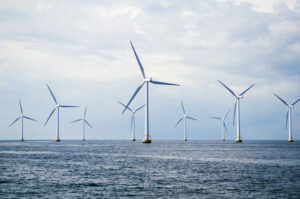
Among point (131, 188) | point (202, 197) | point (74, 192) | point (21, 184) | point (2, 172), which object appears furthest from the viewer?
point (2, 172)

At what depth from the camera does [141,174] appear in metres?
58.4

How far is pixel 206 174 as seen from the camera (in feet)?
191

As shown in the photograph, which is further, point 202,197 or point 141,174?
point 141,174

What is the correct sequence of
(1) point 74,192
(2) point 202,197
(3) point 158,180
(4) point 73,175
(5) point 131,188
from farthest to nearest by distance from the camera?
1. (4) point 73,175
2. (3) point 158,180
3. (5) point 131,188
4. (1) point 74,192
5. (2) point 202,197

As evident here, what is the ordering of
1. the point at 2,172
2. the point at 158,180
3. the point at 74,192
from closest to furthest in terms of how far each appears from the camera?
the point at 74,192 → the point at 158,180 → the point at 2,172

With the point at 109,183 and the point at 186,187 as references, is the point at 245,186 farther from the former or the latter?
the point at 109,183

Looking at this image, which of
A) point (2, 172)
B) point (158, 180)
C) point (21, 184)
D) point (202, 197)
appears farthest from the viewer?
point (2, 172)

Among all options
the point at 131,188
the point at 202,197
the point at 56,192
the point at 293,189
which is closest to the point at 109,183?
the point at 131,188

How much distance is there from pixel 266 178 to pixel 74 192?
88.1ft

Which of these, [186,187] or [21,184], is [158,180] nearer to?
[186,187]

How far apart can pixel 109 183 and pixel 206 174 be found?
16.6 metres

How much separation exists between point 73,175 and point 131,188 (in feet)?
52.1

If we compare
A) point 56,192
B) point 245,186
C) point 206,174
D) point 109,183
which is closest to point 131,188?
point 109,183

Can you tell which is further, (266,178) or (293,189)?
(266,178)
